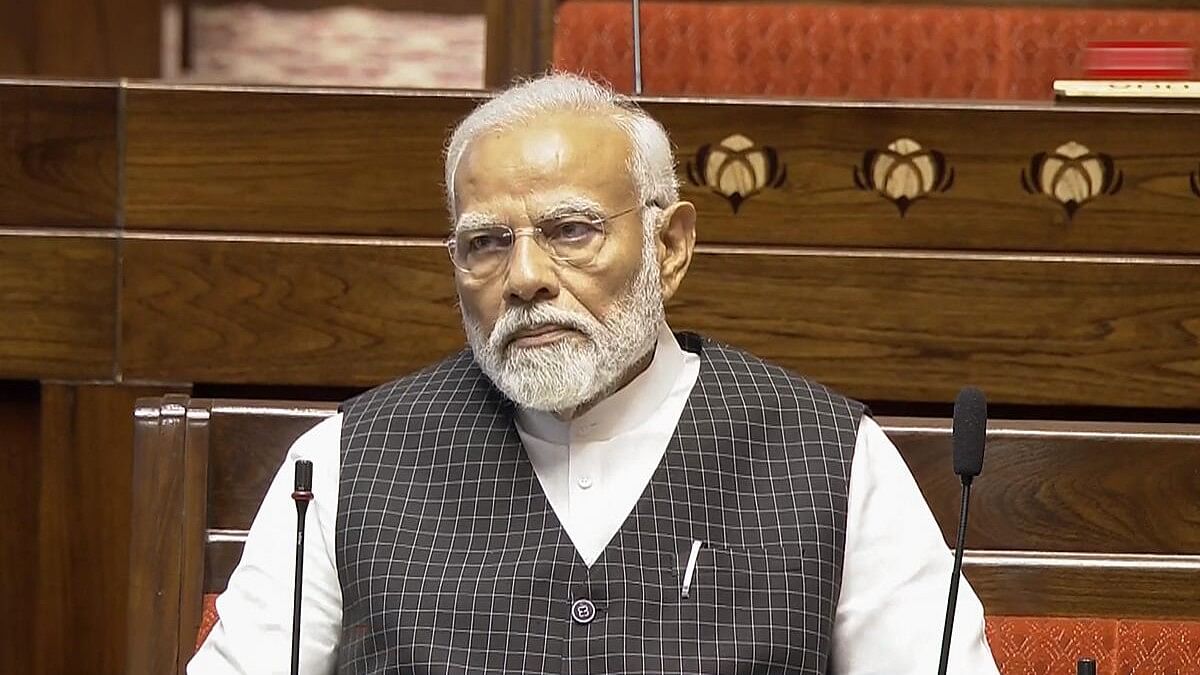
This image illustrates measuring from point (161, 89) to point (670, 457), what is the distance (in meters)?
1.43

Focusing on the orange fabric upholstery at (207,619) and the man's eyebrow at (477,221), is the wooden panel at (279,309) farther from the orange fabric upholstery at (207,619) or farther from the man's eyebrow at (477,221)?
the man's eyebrow at (477,221)

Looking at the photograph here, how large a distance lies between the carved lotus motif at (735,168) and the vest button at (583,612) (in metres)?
1.26

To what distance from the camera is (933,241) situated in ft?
10.6

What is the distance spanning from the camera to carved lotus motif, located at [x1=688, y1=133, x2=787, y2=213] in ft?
10.5

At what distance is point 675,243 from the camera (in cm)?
235

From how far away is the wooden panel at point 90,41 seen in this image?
16.4ft

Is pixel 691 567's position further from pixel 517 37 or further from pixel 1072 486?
pixel 517 37

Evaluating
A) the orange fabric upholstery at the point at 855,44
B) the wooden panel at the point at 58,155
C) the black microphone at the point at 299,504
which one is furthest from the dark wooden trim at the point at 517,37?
the black microphone at the point at 299,504

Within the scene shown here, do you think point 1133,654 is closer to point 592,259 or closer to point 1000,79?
point 592,259

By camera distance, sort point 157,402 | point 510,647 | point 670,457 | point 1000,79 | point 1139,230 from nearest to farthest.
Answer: point 510,647, point 670,457, point 157,402, point 1139,230, point 1000,79

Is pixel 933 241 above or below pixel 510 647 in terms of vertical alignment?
above

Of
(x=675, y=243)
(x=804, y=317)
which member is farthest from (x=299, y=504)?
(x=804, y=317)

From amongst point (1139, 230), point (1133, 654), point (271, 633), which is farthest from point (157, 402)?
point (1139, 230)

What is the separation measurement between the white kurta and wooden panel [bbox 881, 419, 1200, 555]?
0.14m
